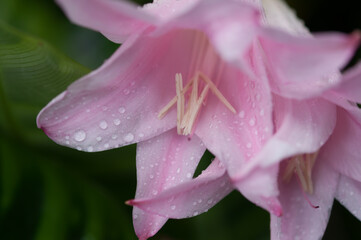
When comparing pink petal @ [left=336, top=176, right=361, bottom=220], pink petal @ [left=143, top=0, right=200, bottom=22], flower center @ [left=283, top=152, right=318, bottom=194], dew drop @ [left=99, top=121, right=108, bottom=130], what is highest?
pink petal @ [left=143, top=0, right=200, bottom=22]

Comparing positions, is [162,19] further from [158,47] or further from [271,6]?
[271,6]

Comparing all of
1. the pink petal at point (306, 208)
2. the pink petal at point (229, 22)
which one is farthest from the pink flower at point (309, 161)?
the pink petal at point (229, 22)

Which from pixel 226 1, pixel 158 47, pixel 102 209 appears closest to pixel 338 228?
pixel 102 209

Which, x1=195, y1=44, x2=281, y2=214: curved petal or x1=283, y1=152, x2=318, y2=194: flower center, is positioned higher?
x1=195, y1=44, x2=281, y2=214: curved petal

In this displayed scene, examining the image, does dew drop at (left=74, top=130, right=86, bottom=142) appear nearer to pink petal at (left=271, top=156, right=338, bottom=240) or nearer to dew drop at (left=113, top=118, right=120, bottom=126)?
dew drop at (left=113, top=118, right=120, bottom=126)

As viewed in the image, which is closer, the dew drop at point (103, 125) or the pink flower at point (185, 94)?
the pink flower at point (185, 94)

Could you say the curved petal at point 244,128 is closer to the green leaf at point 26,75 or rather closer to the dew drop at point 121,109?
the dew drop at point 121,109

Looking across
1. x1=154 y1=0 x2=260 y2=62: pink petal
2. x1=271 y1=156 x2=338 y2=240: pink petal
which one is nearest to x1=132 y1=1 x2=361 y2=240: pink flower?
x1=271 y1=156 x2=338 y2=240: pink petal

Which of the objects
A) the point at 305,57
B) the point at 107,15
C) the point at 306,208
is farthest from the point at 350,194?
the point at 107,15
